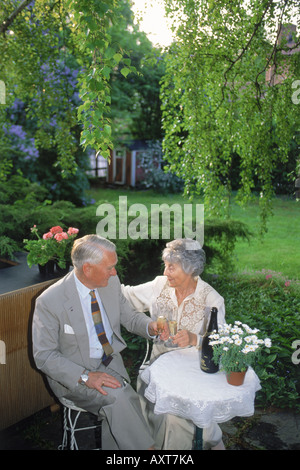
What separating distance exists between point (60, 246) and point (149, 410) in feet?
5.09

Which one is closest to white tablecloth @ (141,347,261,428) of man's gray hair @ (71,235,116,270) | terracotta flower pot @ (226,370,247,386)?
terracotta flower pot @ (226,370,247,386)

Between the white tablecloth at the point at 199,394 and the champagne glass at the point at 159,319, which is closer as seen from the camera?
the white tablecloth at the point at 199,394

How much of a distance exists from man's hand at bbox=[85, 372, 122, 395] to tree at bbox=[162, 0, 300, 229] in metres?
2.94

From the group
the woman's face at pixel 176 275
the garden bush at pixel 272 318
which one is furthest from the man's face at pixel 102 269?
the garden bush at pixel 272 318

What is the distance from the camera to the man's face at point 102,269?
2.96m

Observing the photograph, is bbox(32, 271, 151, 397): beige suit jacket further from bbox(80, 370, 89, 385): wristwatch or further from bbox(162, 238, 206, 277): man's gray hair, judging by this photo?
bbox(162, 238, 206, 277): man's gray hair

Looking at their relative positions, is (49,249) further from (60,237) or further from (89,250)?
(89,250)

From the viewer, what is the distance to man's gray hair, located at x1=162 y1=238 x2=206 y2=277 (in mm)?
3215

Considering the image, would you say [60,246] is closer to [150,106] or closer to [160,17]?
[160,17]

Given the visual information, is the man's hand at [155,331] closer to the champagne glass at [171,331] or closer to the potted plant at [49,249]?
the champagne glass at [171,331]

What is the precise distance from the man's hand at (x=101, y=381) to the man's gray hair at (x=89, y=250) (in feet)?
2.28

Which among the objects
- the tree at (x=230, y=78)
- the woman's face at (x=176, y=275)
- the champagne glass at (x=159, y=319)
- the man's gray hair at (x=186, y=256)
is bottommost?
the champagne glass at (x=159, y=319)

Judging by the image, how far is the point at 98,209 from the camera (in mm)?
6012
